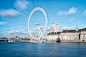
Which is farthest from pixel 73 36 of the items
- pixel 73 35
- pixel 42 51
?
pixel 42 51

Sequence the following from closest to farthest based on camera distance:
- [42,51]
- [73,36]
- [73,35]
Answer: [42,51] → [73,35] → [73,36]

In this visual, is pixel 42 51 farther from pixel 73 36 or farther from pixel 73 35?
pixel 73 36

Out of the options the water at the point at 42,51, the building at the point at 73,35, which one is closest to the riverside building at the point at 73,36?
the building at the point at 73,35

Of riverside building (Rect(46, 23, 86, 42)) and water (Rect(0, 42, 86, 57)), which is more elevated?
riverside building (Rect(46, 23, 86, 42))

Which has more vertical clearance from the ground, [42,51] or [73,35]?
[73,35]

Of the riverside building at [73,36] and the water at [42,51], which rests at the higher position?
the riverside building at [73,36]

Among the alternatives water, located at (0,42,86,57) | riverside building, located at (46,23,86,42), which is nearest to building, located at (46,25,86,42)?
riverside building, located at (46,23,86,42)

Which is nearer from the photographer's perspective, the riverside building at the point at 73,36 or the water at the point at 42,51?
the water at the point at 42,51

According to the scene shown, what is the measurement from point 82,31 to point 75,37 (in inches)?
457

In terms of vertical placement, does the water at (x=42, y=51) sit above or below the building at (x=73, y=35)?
below

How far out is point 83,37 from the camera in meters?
119

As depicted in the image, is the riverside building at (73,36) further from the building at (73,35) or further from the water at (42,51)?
the water at (42,51)

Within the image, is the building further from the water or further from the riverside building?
the water

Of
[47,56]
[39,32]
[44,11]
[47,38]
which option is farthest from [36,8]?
[47,38]
